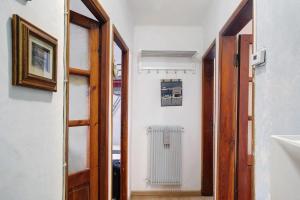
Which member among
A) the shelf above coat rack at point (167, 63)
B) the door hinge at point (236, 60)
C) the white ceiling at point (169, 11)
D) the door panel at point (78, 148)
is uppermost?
the white ceiling at point (169, 11)

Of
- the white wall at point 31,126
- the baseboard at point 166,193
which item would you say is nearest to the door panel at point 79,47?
the white wall at point 31,126

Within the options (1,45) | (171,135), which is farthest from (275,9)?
(171,135)

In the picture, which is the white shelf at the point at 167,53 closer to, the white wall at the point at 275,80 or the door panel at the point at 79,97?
the door panel at the point at 79,97

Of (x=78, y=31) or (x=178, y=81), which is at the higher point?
(x=78, y=31)

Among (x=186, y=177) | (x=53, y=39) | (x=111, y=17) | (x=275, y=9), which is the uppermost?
(x=111, y=17)

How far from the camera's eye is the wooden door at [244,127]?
7.21 feet

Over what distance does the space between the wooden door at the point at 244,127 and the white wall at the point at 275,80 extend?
0.79 meters

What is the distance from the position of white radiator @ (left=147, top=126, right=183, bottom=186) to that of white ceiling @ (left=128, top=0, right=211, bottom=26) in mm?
1586

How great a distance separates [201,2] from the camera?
2.90 m

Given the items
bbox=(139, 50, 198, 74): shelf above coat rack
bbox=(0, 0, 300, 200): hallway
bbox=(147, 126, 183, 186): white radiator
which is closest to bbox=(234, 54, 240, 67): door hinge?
bbox=(0, 0, 300, 200): hallway

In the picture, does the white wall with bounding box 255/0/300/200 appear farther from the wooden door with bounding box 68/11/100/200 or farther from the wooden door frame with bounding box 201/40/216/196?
the wooden door frame with bounding box 201/40/216/196

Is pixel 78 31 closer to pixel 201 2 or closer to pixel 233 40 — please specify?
pixel 233 40

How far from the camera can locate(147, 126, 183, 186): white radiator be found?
363 cm

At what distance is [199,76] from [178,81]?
34 centimetres
